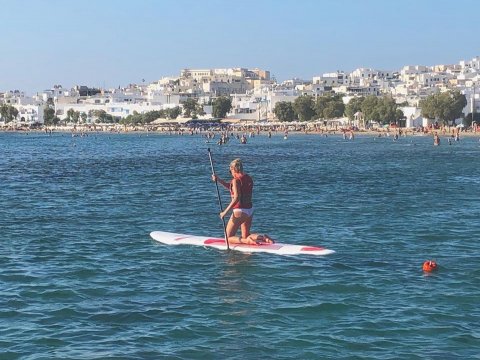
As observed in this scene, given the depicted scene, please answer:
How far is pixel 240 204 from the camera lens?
21703 millimetres

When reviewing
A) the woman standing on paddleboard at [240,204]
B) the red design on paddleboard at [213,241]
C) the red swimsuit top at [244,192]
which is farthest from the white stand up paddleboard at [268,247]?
the red swimsuit top at [244,192]

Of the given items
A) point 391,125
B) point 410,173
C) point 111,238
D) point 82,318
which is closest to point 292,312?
point 82,318

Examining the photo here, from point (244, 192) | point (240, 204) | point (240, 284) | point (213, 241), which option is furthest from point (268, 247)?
point (240, 284)

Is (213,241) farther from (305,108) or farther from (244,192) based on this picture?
(305,108)

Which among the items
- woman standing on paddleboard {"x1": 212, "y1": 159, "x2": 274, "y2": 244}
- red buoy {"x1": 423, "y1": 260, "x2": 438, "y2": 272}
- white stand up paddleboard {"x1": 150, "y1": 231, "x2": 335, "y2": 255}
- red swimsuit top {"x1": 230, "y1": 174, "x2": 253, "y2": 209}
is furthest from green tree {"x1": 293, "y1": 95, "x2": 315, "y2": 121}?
red buoy {"x1": 423, "y1": 260, "x2": 438, "y2": 272}

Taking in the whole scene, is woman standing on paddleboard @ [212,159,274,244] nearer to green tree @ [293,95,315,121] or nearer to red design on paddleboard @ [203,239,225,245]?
red design on paddleboard @ [203,239,225,245]

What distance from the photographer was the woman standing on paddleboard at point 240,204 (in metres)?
21.2

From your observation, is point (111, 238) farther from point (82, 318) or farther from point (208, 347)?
point (208, 347)

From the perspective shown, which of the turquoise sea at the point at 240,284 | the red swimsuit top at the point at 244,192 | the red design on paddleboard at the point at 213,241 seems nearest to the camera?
the turquoise sea at the point at 240,284

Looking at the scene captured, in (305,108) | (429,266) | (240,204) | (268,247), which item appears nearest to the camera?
(429,266)

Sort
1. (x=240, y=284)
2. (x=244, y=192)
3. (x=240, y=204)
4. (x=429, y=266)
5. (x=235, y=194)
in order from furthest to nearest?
(x=240, y=204), (x=244, y=192), (x=235, y=194), (x=429, y=266), (x=240, y=284)

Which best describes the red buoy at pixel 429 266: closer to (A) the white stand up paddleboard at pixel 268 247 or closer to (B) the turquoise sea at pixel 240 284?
(B) the turquoise sea at pixel 240 284

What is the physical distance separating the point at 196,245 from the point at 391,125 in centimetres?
14658

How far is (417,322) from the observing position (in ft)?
50.3
